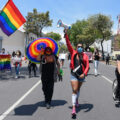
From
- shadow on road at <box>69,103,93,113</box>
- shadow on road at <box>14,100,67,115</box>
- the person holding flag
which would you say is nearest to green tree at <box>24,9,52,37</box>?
the person holding flag

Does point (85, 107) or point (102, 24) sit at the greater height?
point (102, 24)

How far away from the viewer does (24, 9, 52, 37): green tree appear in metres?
48.4

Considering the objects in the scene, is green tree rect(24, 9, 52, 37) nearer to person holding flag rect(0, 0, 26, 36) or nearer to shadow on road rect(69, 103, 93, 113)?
person holding flag rect(0, 0, 26, 36)

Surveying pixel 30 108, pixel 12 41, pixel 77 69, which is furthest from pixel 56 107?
pixel 12 41

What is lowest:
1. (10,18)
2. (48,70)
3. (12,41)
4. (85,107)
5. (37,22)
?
(85,107)

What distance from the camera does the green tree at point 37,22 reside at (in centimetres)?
4838

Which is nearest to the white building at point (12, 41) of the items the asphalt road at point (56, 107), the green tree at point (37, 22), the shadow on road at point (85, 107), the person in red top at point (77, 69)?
the green tree at point (37, 22)

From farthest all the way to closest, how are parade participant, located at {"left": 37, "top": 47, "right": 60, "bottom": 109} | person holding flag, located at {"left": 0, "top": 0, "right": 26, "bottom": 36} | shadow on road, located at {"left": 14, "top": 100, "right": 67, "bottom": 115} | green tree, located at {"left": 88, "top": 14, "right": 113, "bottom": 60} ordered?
green tree, located at {"left": 88, "top": 14, "right": 113, "bottom": 60}, person holding flag, located at {"left": 0, "top": 0, "right": 26, "bottom": 36}, parade participant, located at {"left": 37, "top": 47, "right": 60, "bottom": 109}, shadow on road, located at {"left": 14, "top": 100, "right": 67, "bottom": 115}

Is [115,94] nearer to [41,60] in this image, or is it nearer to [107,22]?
[41,60]

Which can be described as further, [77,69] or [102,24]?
[102,24]

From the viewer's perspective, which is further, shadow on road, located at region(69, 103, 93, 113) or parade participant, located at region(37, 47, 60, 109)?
parade participant, located at region(37, 47, 60, 109)

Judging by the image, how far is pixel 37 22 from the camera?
49.6 m

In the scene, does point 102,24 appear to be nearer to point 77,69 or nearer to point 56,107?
point 56,107

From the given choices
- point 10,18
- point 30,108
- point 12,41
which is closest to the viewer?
point 30,108
